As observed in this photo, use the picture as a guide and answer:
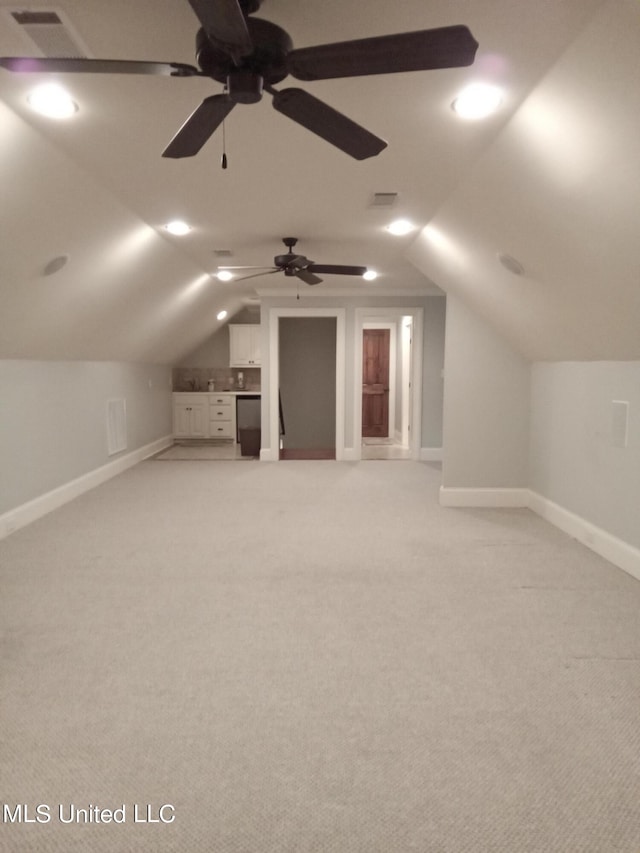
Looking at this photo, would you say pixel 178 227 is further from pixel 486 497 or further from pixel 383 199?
pixel 486 497

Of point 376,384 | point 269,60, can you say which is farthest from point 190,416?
point 269,60

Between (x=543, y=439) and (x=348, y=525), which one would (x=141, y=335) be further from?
(x=543, y=439)

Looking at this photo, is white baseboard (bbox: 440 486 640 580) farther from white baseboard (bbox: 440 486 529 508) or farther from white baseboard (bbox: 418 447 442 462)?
white baseboard (bbox: 418 447 442 462)

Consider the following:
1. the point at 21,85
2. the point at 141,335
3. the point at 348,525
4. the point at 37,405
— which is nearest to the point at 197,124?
the point at 21,85

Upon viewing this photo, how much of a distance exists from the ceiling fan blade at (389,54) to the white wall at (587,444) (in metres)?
2.74

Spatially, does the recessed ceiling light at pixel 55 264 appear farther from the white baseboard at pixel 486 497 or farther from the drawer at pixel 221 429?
the drawer at pixel 221 429

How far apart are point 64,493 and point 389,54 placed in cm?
486

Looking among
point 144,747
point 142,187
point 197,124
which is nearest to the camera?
point 197,124

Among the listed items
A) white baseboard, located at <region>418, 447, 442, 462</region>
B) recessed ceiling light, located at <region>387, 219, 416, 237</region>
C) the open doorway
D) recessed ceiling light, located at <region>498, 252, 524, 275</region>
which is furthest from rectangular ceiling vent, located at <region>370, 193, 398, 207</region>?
the open doorway

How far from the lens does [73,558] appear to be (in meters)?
3.58

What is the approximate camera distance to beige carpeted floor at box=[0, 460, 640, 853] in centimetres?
154

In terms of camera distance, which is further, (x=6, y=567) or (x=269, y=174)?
(x=6, y=567)

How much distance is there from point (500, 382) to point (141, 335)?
4.26 meters

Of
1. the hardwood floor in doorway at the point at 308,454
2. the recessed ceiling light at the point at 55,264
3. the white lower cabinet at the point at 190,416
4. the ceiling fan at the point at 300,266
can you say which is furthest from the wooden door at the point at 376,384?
the recessed ceiling light at the point at 55,264
